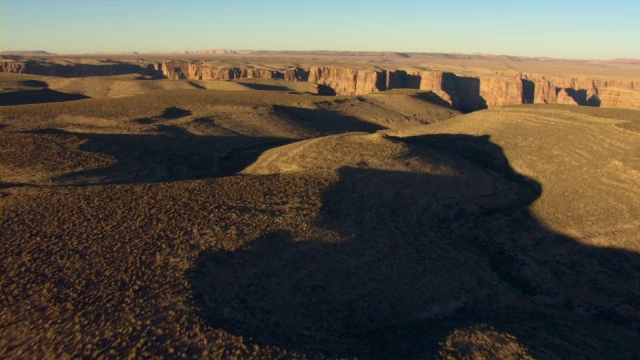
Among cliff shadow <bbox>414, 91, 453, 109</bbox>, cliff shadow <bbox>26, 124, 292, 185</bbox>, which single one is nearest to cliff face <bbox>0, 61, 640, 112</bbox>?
cliff shadow <bbox>414, 91, 453, 109</bbox>

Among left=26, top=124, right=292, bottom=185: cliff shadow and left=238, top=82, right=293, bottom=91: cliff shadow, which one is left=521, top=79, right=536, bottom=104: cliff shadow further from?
left=26, top=124, right=292, bottom=185: cliff shadow

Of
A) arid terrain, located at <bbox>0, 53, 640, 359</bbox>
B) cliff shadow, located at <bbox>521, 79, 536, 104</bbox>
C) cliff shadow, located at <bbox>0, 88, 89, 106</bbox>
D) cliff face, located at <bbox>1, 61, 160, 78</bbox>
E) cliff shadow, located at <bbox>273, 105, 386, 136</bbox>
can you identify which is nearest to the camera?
arid terrain, located at <bbox>0, 53, 640, 359</bbox>

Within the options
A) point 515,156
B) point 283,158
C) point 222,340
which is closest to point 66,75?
point 283,158

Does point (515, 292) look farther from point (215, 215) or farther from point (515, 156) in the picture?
point (515, 156)

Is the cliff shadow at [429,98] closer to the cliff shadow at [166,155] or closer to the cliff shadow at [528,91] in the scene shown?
the cliff shadow at [166,155]

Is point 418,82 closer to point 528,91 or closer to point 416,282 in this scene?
point 528,91
